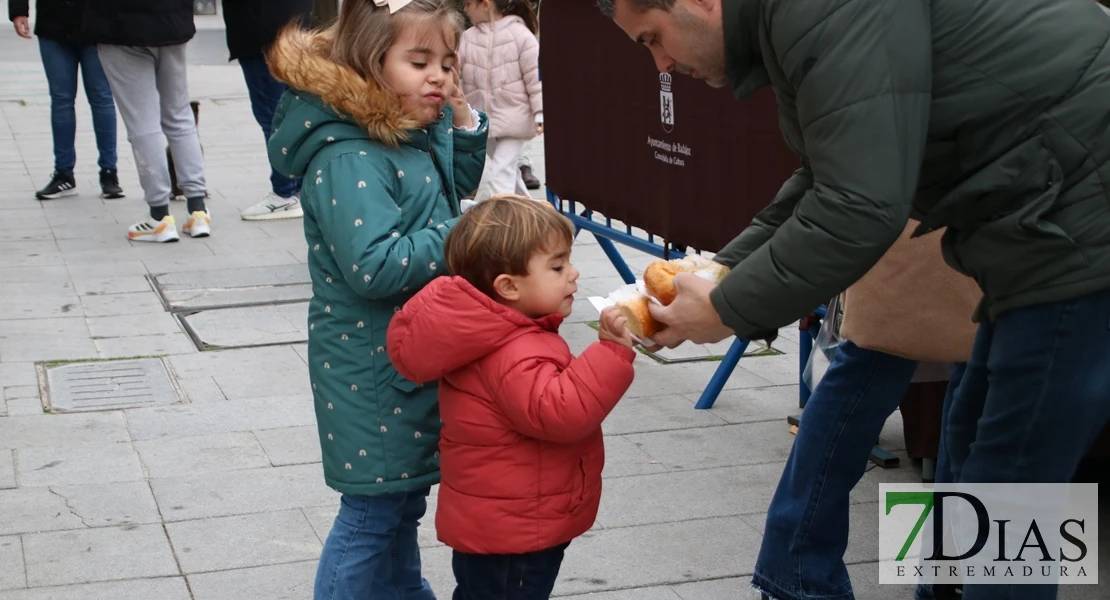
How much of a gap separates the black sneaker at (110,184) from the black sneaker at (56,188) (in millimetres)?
263

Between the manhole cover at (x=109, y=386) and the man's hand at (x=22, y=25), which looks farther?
the man's hand at (x=22, y=25)

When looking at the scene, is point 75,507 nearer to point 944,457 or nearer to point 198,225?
point 944,457

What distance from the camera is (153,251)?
26.1 ft

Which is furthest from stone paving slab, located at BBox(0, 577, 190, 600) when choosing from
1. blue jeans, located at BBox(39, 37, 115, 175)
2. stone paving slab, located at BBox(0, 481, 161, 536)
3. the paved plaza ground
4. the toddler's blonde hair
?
blue jeans, located at BBox(39, 37, 115, 175)

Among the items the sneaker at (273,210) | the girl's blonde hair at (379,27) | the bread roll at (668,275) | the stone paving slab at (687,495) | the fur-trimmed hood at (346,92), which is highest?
the girl's blonde hair at (379,27)

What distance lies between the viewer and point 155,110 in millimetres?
8133

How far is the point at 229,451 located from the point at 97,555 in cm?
90

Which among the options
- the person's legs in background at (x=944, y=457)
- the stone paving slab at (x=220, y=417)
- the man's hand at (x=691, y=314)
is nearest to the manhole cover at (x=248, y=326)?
the stone paving slab at (x=220, y=417)

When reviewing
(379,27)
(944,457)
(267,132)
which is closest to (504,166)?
(267,132)

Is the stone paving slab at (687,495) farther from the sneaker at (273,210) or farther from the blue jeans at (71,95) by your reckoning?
the blue jeans at (71,95)

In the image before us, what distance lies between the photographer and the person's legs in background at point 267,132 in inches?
351

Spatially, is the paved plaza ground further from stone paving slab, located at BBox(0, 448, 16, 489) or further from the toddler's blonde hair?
the toddler's blonde hair

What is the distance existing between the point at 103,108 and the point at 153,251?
5.35ft

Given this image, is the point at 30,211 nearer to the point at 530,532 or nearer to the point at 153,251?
the point at 153,251
